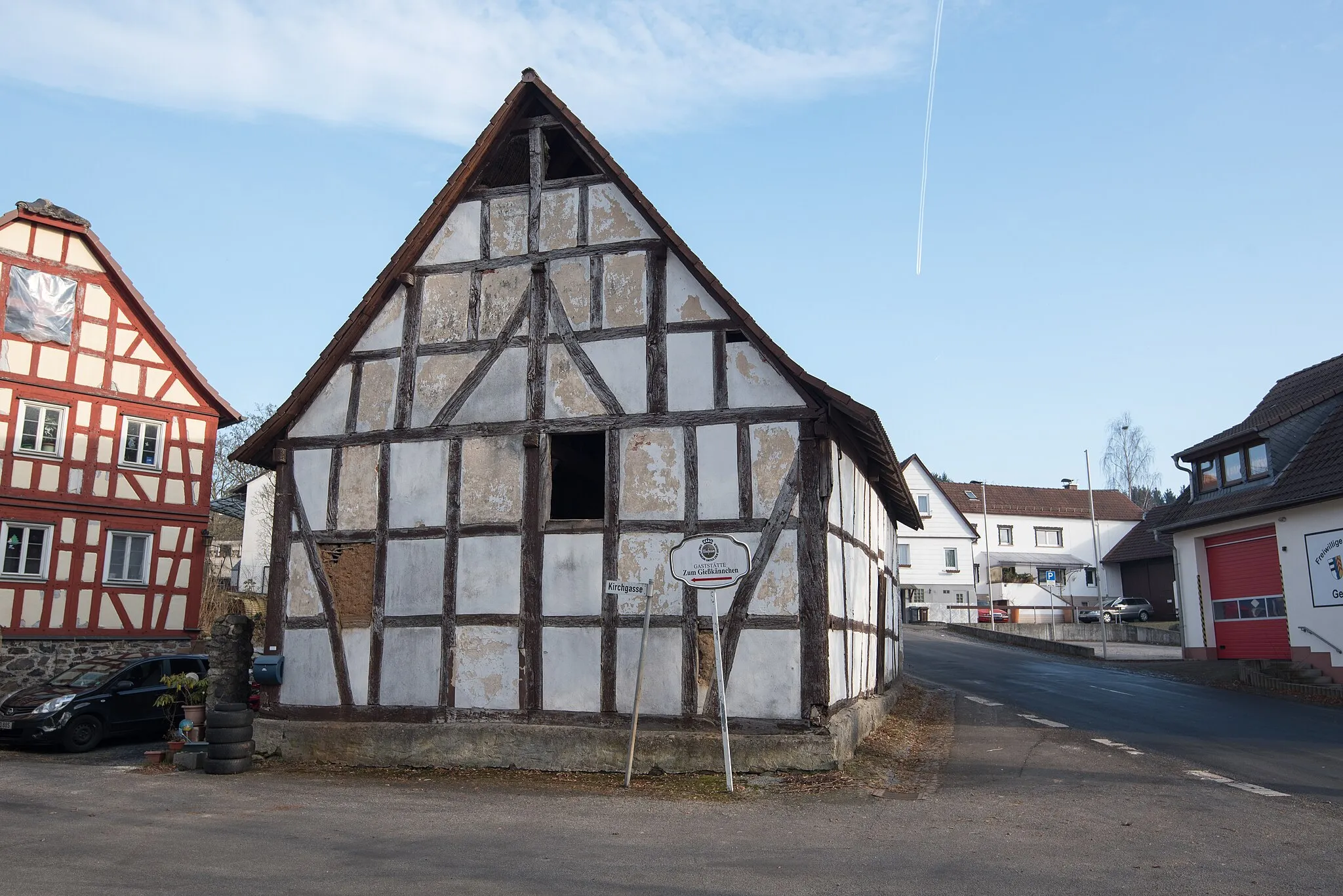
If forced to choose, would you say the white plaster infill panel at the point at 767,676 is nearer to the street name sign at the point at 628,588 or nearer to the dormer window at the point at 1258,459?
the street name sign at the point at 628,588

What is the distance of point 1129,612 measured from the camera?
54.0m

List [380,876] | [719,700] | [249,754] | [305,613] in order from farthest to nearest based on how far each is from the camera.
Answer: [305,613] < [249,754] < [719,700] < [380,876]

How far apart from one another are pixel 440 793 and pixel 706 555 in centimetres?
404

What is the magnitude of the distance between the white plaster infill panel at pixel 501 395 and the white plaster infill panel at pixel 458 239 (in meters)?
1.72

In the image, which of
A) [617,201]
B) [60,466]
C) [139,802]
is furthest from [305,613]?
[60,466]

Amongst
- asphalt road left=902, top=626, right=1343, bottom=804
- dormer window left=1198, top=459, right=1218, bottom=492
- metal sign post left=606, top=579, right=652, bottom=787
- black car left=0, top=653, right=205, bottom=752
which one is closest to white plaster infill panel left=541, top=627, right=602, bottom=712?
metal sign post left=606, top=579, right=652, bottom=787

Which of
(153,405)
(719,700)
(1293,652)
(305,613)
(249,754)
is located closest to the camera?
(719,700)

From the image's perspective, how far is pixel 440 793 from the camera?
1148 cm

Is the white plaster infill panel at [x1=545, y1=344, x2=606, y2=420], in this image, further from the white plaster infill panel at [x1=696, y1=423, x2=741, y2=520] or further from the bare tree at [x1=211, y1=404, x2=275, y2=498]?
the bare tree at [x1=211, y1=404, x2=275, y2=498]

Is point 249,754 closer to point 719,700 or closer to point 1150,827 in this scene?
point 719,700

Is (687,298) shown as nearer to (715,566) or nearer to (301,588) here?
(715,566)

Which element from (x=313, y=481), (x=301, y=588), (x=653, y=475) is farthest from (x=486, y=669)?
(x=313, y=481)

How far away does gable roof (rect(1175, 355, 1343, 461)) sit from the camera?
25906 mm

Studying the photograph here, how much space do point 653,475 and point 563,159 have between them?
5.36 meters
